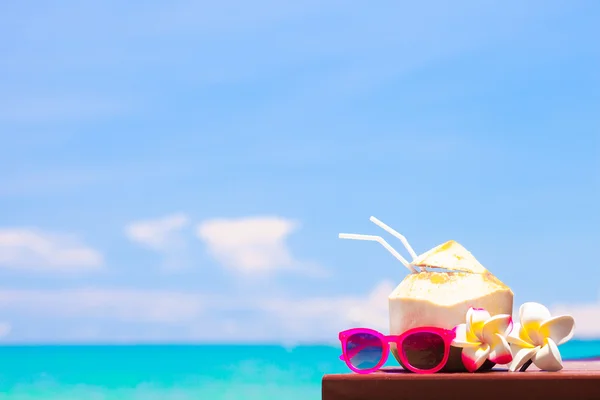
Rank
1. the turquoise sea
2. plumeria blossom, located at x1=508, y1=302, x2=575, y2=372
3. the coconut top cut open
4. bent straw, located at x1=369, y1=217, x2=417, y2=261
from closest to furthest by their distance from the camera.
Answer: plumeria blossom, located at x1=508, y1=302, x2=575, y2=372 → the coconut top cut open → bent straw, located at x1=369, y1=217, x2=417, y2=261 → the turquoise sea

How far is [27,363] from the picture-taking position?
31.8 meters

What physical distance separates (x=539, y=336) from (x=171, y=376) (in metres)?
23.7

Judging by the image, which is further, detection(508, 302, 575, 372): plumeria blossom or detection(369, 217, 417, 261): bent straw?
detection(369, 217, 417, 261): bent straw

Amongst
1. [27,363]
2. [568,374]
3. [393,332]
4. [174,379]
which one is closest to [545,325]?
[568,374]

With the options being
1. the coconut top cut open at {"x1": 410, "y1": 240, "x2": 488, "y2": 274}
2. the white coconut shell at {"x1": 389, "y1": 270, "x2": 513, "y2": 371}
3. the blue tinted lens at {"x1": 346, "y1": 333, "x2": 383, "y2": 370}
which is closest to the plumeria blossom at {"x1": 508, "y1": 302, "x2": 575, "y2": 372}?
the white coconut shell at {"x1": 389, "y1": 270, "x2": 513, "y2": 371}

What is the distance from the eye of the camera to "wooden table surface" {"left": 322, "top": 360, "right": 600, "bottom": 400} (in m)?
2.96

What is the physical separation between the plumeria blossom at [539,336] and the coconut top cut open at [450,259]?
31cm

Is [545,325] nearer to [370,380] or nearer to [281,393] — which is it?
[370,380]

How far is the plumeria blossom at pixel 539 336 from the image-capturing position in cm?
309

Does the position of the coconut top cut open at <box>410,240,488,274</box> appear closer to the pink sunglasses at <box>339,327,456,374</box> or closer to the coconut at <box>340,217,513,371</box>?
the coconut at <box>340,217,513,371</box>

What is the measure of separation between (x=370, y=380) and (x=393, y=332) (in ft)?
1.31

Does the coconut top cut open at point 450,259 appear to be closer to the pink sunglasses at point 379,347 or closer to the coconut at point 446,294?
the coconut at point 446,294

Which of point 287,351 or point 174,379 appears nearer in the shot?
point 174,379

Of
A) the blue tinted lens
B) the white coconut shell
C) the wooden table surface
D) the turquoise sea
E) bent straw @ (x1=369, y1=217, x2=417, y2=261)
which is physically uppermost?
the turquoise sea
